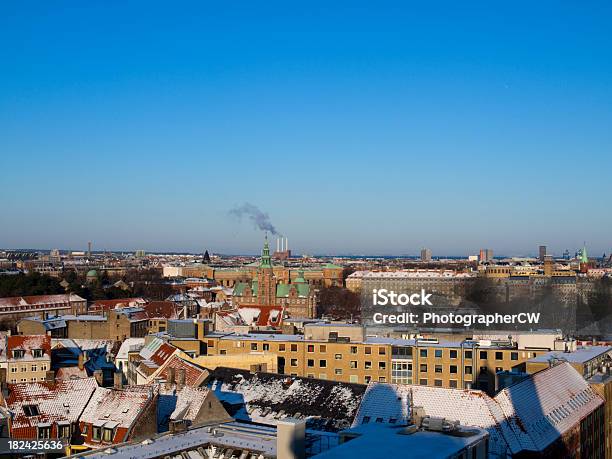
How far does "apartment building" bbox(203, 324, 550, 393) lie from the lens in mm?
65375

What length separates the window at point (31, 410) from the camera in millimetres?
39656

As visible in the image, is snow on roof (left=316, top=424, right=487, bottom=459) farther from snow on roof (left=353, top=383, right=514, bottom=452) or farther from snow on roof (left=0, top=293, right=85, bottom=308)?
snow on roof (left=0, top=293, right=85, bottom=308)

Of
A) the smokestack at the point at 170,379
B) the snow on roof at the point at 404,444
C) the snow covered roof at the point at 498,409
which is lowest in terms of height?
the snow covered roof at the point at 498,409

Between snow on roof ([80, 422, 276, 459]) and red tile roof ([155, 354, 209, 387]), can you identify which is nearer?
snow on roof ([80, 422, 276, 459])

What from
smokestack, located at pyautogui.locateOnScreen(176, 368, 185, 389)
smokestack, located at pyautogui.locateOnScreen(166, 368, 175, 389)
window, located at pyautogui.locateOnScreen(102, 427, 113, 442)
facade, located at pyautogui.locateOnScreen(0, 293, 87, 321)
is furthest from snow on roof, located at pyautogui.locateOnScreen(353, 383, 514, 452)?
facade, located at pyautogui.locateOnScreen(0, 293, 87, 321)

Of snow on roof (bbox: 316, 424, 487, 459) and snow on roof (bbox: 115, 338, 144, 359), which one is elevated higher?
snow on roof (bbox: 316, 424, 487, 459)

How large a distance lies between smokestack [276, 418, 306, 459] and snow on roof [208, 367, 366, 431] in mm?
16803

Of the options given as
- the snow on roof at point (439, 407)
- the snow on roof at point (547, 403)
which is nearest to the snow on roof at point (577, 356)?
the snow on roof at point (547, 403)

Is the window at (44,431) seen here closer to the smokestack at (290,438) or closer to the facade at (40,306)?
the smokestack at (290,438)

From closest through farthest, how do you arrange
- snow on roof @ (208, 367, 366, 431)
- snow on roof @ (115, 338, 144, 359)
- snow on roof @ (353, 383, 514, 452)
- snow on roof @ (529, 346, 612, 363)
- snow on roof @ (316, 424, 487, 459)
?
snow on roof @ (316, 424, 487, 459)
snow on roof @ (353, 383, 514, 452)
snow on roof @ (208, 367, 366, 431)
snow on roof @ (529, 346, 612, 363)
snow on roof @ (115, 338, 144, 359)

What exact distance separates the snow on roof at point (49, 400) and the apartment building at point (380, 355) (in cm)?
2776

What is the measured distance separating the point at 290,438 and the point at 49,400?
2023cm

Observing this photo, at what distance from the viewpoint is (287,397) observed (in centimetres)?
4647

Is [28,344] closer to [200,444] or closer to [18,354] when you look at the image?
[18,354]
